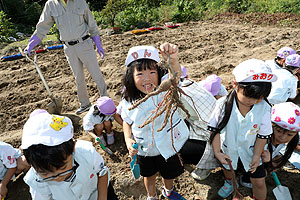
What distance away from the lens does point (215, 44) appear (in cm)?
580

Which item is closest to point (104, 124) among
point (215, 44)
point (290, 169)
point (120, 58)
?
point (290, 169)

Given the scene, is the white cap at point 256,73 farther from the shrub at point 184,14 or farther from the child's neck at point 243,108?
the shrub at point 184,14

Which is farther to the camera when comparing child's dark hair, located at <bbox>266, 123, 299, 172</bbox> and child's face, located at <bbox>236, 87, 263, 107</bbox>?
child's dark hair, located at <bbox>266, 123, 299, 172</bbox>

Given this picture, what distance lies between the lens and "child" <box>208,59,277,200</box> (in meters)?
1.51

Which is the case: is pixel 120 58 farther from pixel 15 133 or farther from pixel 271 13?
pixel 271 13

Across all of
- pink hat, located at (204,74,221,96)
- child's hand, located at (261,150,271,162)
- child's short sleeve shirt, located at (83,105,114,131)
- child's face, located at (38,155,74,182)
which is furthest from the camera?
child's short sleeve shirt, located at (83,105,114,131)

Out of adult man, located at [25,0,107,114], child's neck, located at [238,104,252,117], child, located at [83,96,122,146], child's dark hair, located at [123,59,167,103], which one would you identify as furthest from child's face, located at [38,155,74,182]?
adult man, located at [25,0,107,114]

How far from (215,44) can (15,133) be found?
17.0 ft

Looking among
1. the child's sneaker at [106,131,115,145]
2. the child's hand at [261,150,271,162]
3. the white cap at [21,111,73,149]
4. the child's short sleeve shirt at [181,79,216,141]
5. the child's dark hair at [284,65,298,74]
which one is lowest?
the child's sneaker at [106,131,115,145]

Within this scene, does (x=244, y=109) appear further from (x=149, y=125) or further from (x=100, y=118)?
(x=100, y=118)

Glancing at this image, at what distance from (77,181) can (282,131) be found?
5.84 feet

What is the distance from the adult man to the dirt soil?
32.6 inches

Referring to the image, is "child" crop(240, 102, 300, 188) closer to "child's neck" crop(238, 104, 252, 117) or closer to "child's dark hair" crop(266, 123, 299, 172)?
"child's dark hair" crop(266, 123, 299, 172)

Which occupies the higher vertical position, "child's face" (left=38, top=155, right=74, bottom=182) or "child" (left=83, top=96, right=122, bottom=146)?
"child's face" (left=38, top=155, right=74, bottom=182)
